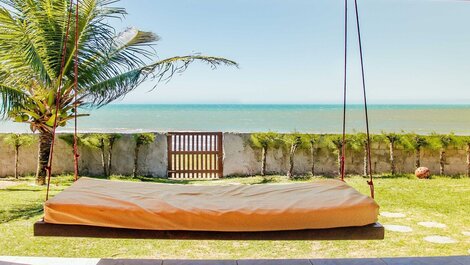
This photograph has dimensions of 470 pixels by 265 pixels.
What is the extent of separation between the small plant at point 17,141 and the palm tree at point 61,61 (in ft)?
3.32

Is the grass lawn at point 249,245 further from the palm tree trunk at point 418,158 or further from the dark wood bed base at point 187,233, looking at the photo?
the palm tree trunk at point 418,158

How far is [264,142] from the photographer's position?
8.47 meters

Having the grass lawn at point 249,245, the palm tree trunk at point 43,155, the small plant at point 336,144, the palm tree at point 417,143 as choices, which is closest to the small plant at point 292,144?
the small plant at point 336,144

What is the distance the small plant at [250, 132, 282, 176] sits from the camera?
27.8ft

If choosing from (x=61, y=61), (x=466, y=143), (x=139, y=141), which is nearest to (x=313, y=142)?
(x=466, y=143)

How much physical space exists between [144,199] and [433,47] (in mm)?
23613

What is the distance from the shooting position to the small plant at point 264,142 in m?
8.48

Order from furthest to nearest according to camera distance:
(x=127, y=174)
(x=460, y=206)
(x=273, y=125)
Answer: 1. (x=273, y=125)
2. (x=127, y=174)
3. (x=460, y=206)

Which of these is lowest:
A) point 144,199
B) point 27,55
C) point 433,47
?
point 144,199

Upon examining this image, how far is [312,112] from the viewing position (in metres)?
31.1

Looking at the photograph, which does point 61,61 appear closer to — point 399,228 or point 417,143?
point 399,228

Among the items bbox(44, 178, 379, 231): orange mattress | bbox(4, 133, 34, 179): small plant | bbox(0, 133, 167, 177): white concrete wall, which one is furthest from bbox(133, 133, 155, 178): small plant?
bbox(44, 178, 379, 231): orange mattress

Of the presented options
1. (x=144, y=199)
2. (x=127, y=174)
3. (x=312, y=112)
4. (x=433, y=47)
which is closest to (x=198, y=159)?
(x=127, y=174)

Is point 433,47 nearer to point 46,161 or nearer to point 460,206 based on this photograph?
point 460,206
